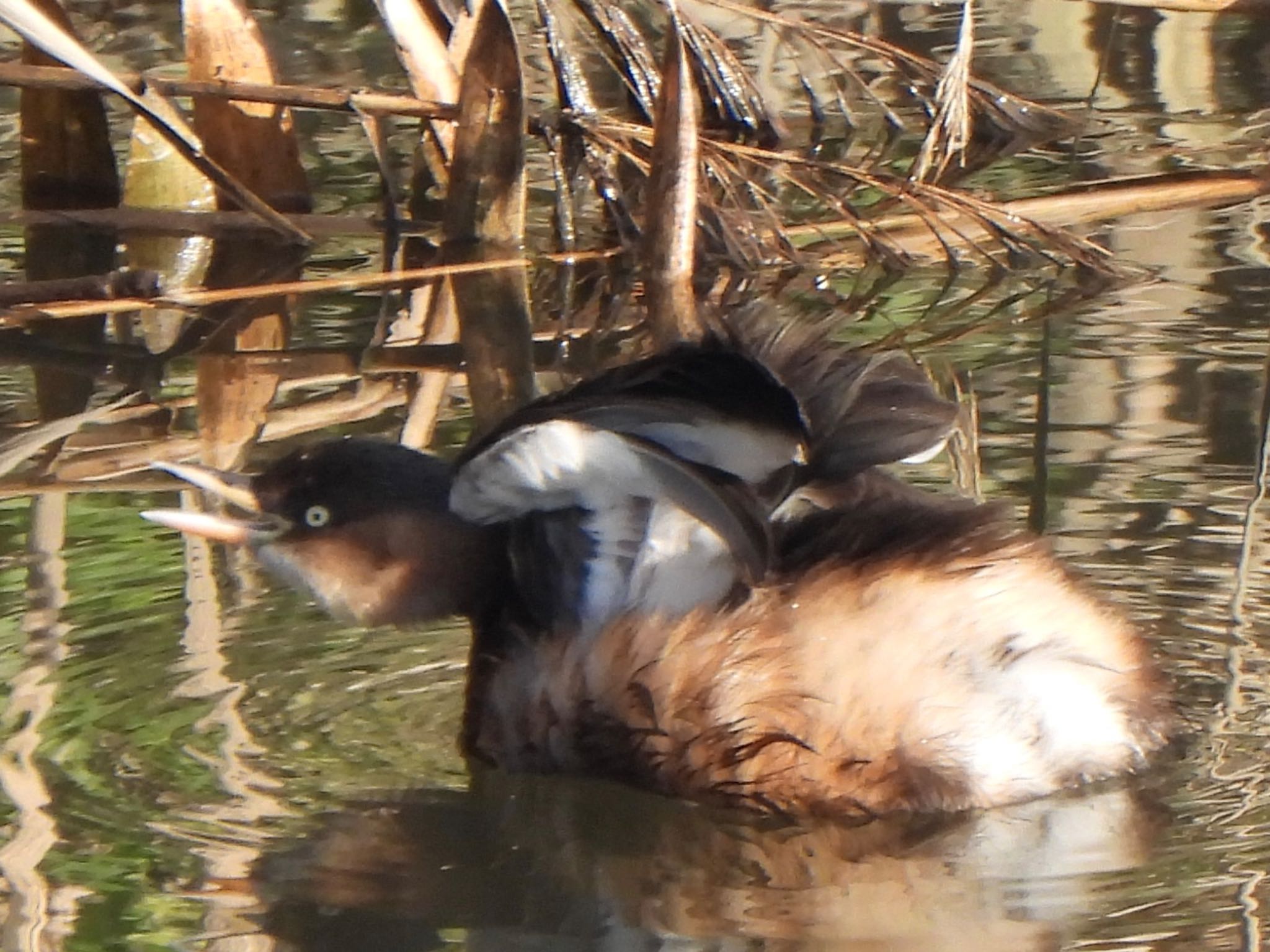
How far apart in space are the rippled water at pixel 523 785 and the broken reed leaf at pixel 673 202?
962 mm

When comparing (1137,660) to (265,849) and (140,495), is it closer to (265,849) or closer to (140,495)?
(265,849)

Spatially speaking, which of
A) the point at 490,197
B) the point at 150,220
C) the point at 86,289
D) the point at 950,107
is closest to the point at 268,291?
the point at 86,289

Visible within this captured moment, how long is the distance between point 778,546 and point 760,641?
0.15 meters

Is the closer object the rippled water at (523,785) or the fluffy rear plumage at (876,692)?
the rippled water at (523,785)

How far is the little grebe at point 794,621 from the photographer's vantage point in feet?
9.67

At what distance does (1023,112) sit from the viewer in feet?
23.6

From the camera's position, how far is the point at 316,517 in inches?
136

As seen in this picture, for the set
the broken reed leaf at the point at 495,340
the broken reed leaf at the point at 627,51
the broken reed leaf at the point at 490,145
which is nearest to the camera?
the broken reed leaf at the point at 495,340

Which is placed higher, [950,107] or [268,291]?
[950,107]

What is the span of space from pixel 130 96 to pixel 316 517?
2281 millimetres

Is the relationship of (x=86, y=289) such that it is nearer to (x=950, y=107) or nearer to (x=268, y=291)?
(x=268, y=291)

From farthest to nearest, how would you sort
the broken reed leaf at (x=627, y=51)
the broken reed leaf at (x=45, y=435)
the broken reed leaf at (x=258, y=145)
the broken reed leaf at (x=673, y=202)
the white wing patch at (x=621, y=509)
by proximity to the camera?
the broken reed leaf at (x=258, y=145), the broken reed leaf at (x=627, y=51), the broken reed leaf at (x=673, y=202), the broken reed leaf at (x=45, y=435), the white wing patch at (x=621, y=509)

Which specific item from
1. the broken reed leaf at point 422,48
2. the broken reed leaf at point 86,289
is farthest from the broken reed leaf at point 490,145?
the broken reed leaf at point 86,289

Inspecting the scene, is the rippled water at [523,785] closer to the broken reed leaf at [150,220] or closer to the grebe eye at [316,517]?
the grebe eye at [316,517]
